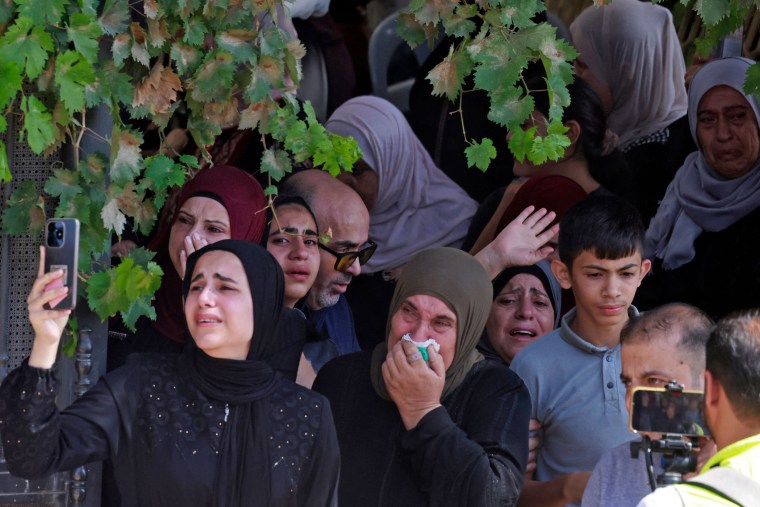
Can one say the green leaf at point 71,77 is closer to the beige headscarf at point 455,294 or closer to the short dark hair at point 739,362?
the beige headscarf at point 455,294

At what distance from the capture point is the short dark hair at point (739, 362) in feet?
7.96

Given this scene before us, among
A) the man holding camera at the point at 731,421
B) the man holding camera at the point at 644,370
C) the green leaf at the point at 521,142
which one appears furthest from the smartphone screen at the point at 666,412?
the green leaf at the point at 521,142

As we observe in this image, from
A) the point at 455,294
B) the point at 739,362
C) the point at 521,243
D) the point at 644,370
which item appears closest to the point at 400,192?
the point at 521,243

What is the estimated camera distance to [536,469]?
13.0 ft

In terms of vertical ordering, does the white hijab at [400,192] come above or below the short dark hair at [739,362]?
below

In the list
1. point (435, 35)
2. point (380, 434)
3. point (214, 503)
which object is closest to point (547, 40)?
point (435, 35)

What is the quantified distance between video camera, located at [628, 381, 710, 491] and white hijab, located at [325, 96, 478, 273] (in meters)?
2.13

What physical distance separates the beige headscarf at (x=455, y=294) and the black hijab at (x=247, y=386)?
39 cm

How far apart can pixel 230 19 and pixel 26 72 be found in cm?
59

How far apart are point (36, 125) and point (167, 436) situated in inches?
33.8

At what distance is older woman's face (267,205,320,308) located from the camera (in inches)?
168

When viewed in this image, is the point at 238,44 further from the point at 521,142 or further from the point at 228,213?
the point at 521,142

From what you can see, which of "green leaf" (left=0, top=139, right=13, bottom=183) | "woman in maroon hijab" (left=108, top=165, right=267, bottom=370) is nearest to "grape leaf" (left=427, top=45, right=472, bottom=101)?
"woman in maroon hijab" (left=108, top=165, right=267, bottom=370)

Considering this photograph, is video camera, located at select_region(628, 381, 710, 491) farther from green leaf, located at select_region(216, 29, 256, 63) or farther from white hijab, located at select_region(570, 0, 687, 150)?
white hijab, located at select_region(570, 0, 687, 150)
